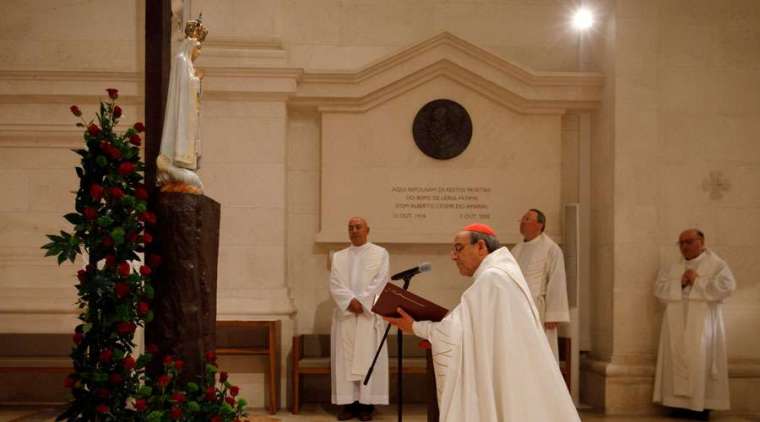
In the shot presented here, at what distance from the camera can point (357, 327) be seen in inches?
320

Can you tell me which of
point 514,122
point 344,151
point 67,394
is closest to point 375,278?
point 344,151

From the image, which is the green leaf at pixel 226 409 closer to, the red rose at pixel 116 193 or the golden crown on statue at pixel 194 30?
the red rose at pixel 116 193

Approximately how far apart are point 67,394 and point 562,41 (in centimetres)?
687

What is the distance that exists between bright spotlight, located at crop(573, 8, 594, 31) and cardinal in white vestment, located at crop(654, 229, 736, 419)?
2768 mm

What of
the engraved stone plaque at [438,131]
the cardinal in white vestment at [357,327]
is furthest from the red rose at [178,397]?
the engraved stone plaque at [438,131]

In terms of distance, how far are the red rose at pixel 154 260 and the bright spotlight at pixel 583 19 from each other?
661 centimetres

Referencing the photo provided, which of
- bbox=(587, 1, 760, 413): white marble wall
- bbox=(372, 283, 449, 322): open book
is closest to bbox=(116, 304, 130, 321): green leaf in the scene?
bbox=(372, 283, 449, 322): open book

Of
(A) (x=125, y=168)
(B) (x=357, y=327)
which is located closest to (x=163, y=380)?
(A) (x=125, y=168)

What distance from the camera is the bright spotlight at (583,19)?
942 cm

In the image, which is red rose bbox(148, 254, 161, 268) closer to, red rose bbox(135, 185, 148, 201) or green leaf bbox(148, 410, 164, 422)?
red rose bbox(135, 185, 148, 201)

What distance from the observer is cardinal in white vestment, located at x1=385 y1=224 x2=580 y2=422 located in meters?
4.32

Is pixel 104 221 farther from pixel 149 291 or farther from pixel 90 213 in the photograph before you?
pixel 149 291

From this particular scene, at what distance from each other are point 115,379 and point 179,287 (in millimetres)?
638

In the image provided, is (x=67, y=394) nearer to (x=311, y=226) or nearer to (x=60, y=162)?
(x=60, y=162)
